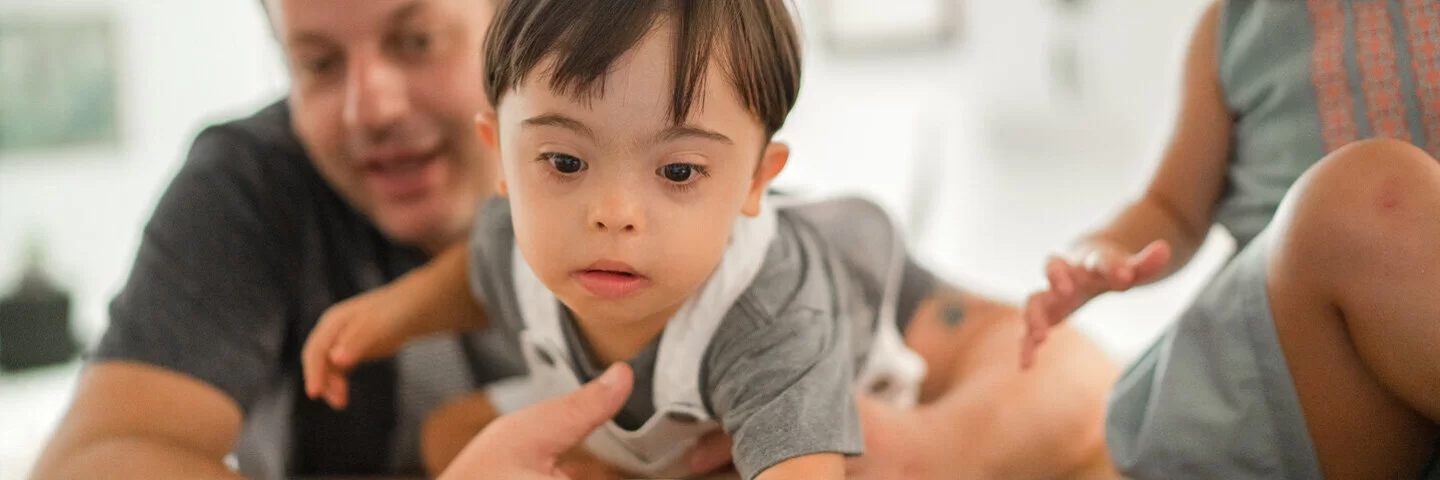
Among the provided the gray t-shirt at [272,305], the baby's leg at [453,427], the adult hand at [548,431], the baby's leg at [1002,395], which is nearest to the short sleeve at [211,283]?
the gray t-shirt at [272,305]

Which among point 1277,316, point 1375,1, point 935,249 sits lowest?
point 935,249

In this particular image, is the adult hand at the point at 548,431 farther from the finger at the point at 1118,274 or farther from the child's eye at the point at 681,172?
the finger at the point at 1118,274

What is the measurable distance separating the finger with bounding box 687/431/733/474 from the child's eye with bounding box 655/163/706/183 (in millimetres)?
176

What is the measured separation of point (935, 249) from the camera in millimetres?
1611

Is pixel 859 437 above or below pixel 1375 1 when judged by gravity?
below

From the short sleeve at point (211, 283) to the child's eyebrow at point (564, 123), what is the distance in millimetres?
336

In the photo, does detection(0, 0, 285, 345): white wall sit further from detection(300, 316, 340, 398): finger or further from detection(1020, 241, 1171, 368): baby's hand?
detection(1020, 241, 1171, 368): baby's hand

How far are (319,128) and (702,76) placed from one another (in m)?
0.36

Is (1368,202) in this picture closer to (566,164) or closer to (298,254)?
(566,164)

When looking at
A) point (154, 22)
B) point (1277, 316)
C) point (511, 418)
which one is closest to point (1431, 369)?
point (1277, 316)

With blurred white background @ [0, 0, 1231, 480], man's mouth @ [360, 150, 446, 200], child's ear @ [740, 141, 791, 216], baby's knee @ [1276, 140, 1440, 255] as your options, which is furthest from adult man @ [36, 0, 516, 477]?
blurred white background @ [0, 0, 1231, 480]

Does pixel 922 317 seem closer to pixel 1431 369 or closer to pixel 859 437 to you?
pixel 859 437

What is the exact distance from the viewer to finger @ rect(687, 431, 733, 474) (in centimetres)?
62

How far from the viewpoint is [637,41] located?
0.49 meters
